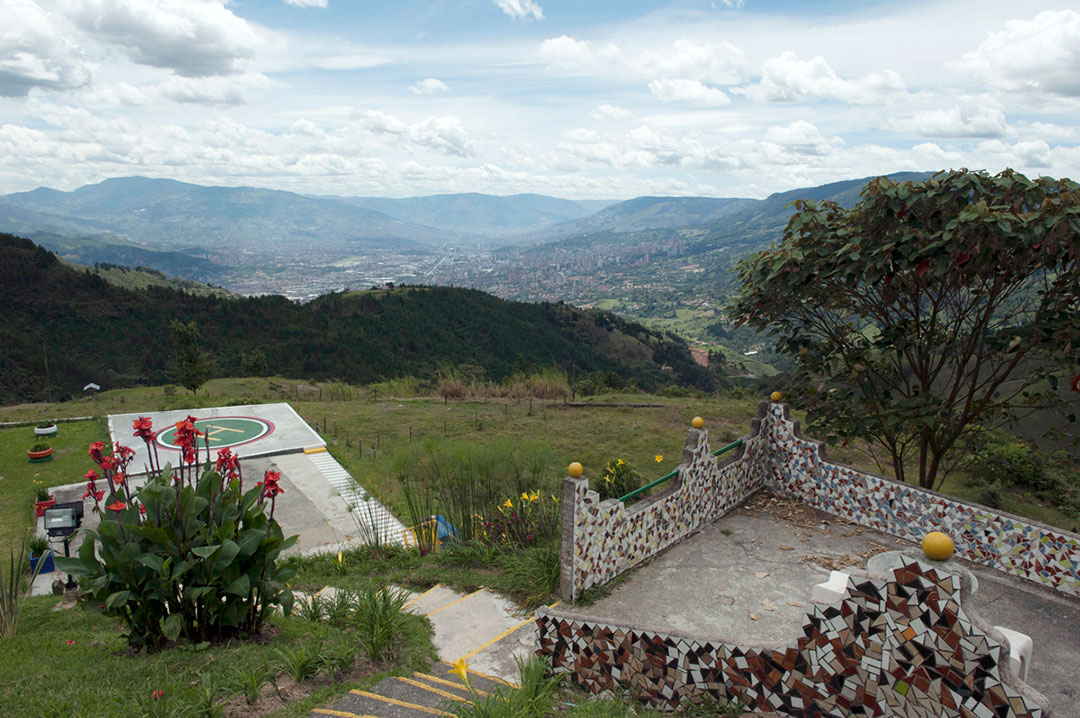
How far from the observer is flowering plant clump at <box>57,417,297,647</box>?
4148 mm

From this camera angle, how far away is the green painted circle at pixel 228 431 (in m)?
16.5

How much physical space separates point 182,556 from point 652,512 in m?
3.79

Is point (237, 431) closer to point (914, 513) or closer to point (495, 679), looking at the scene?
point (495, 679)

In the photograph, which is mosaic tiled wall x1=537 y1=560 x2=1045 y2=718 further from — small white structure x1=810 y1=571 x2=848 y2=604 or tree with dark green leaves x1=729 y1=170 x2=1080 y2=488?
tree with dark green leaves x1=729 y1=170 x2=1080 y2=488

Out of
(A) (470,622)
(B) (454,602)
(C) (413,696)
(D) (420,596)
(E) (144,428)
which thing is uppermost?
(E) (144,428)

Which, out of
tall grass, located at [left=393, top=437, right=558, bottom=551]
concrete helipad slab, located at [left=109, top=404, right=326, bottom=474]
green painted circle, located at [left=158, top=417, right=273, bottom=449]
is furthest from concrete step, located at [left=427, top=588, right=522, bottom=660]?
green painted circle, located at [left=158, top=417, right=273, bottom=449]

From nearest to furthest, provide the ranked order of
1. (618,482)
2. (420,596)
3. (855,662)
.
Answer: (855,662)
(420,596)
(618,482)

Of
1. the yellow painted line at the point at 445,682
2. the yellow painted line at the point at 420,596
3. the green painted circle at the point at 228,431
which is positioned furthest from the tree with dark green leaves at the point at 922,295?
the green painted circle at the point at 228,431

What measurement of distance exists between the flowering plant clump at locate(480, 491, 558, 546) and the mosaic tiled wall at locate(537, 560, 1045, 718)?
2.87 metres

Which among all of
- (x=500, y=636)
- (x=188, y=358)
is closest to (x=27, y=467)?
(x=188, y=358)

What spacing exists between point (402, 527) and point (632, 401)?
12.6m

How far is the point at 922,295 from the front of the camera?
6.69 metres

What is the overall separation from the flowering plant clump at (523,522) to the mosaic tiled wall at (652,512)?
1627mm

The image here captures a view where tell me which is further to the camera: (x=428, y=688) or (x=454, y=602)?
(x=454, y=602)
